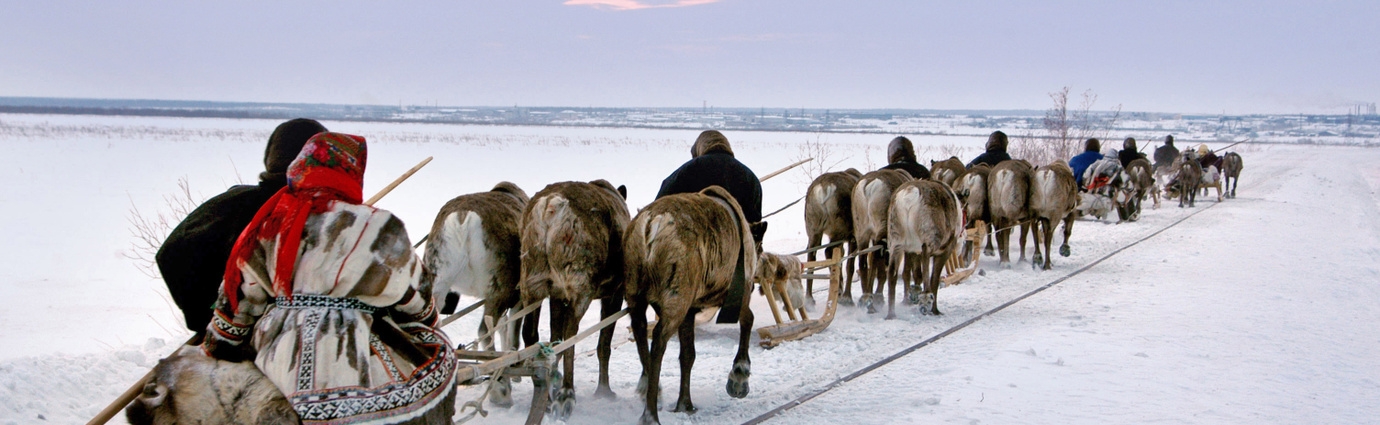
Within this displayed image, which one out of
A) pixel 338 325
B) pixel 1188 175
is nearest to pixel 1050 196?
pixel 338 325

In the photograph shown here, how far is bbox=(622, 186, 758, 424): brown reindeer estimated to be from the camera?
5535 mm

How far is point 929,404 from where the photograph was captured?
6.37 m

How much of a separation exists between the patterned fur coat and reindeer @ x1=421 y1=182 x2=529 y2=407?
2381 mm

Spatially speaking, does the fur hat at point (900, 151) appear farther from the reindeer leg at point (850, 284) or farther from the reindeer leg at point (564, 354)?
the reindeer leg at point (564, 354)

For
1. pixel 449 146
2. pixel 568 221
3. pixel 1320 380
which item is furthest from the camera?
pixel 449 146

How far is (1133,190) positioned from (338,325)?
20.8 metres

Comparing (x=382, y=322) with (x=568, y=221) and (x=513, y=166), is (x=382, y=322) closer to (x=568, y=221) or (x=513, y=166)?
(x=568, y=221)

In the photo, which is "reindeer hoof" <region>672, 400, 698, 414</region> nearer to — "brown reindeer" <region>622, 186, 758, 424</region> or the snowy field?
"brown reindeer" <region>622, 186, 758, 424</region>

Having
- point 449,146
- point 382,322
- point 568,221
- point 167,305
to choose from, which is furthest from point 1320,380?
point 449,146

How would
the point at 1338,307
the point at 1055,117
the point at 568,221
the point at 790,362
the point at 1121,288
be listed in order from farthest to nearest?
the point at 1055,117 < the point at 1121,288 < the point at 1338,307 < the point at 790,362 < the point at 568,221

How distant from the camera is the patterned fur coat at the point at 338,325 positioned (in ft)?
10.7

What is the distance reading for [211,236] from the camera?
161 inches

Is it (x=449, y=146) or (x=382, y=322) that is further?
(x=449, y=146)

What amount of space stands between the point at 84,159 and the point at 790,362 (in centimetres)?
3150
